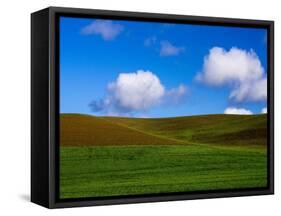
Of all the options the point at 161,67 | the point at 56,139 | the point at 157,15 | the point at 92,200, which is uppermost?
the point at 157,15

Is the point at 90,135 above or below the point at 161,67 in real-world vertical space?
below

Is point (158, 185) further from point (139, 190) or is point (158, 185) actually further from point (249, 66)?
point (249, 66)

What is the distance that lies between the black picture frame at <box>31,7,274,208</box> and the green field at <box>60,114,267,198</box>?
0.13 metres

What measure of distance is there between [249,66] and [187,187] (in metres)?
2.18

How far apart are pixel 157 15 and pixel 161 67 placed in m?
0.77

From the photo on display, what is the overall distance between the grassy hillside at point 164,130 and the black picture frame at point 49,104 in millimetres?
268

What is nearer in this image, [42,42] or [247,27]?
[42,42]

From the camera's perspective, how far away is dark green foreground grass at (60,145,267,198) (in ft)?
38.0

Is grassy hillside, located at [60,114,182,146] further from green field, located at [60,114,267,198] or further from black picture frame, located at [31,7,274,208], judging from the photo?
black picture frame, located at [31,7,274,208]

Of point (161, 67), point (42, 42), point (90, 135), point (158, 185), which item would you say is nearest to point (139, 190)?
point (158, 185)

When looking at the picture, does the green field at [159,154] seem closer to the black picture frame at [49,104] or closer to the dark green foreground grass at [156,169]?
the dark green foreground grass at [156,169]

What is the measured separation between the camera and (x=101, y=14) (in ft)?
38.1

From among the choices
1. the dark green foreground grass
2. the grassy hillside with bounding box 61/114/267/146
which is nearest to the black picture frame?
the dark green foreground grass

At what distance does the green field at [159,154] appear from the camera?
38.0ft
